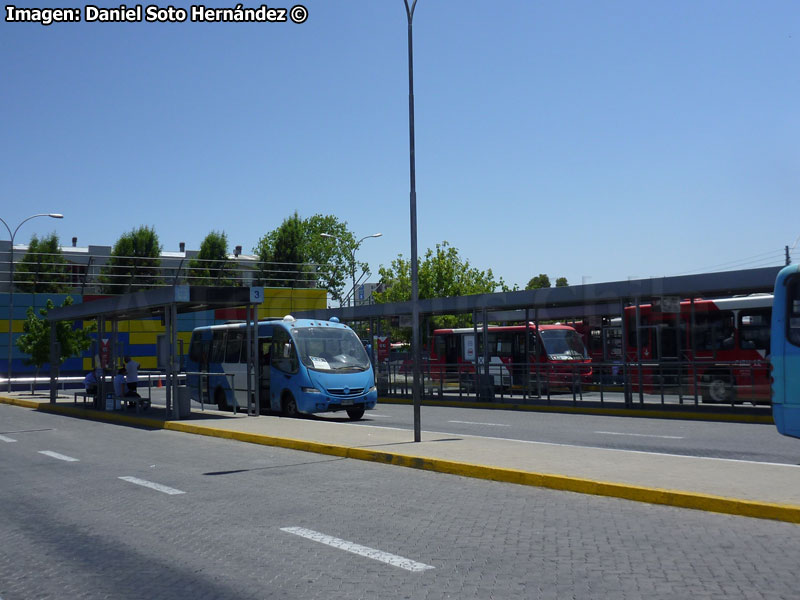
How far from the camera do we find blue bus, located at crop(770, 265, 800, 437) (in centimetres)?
1060

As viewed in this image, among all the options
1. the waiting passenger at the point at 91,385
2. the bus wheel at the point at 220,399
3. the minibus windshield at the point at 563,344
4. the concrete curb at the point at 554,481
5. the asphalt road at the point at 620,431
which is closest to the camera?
the concrete curb at the point at 554,481

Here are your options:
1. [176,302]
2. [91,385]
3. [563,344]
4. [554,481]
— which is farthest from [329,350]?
[563,344]

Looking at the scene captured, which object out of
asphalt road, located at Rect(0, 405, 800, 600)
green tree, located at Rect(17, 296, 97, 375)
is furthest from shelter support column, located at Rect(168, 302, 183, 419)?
green tree, located at Rect(17, 296, 97, 375)

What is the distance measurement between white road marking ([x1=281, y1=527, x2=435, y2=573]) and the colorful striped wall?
35.9 metres

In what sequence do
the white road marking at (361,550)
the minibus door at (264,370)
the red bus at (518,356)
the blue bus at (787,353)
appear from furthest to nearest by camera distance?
the red bus at (518,356)
the minibus door at (264,370)
the blue bus at (787,353)
the white road marking at (361,550)

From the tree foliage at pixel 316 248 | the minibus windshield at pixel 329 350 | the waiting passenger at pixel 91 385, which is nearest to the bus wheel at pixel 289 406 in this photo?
the minibus windshield at pixel 329 350

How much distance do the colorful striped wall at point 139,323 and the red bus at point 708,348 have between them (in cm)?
2369

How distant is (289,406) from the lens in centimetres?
2178

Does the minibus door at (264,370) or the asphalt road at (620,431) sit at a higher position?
the minibus door at (264,370)

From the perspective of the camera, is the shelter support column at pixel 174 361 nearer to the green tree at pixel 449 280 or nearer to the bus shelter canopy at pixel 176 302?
the bus shelter canopy at pixel 176 302

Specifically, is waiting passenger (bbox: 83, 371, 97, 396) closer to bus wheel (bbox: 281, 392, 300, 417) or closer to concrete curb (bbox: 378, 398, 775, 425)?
bus wheel (bbox: 281, 392, 300, 417)

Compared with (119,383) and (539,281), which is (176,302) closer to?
(119,383)

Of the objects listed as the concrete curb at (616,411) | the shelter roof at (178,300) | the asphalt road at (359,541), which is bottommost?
the concrete curb at (616,411)

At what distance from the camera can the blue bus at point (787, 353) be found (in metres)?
10.6
